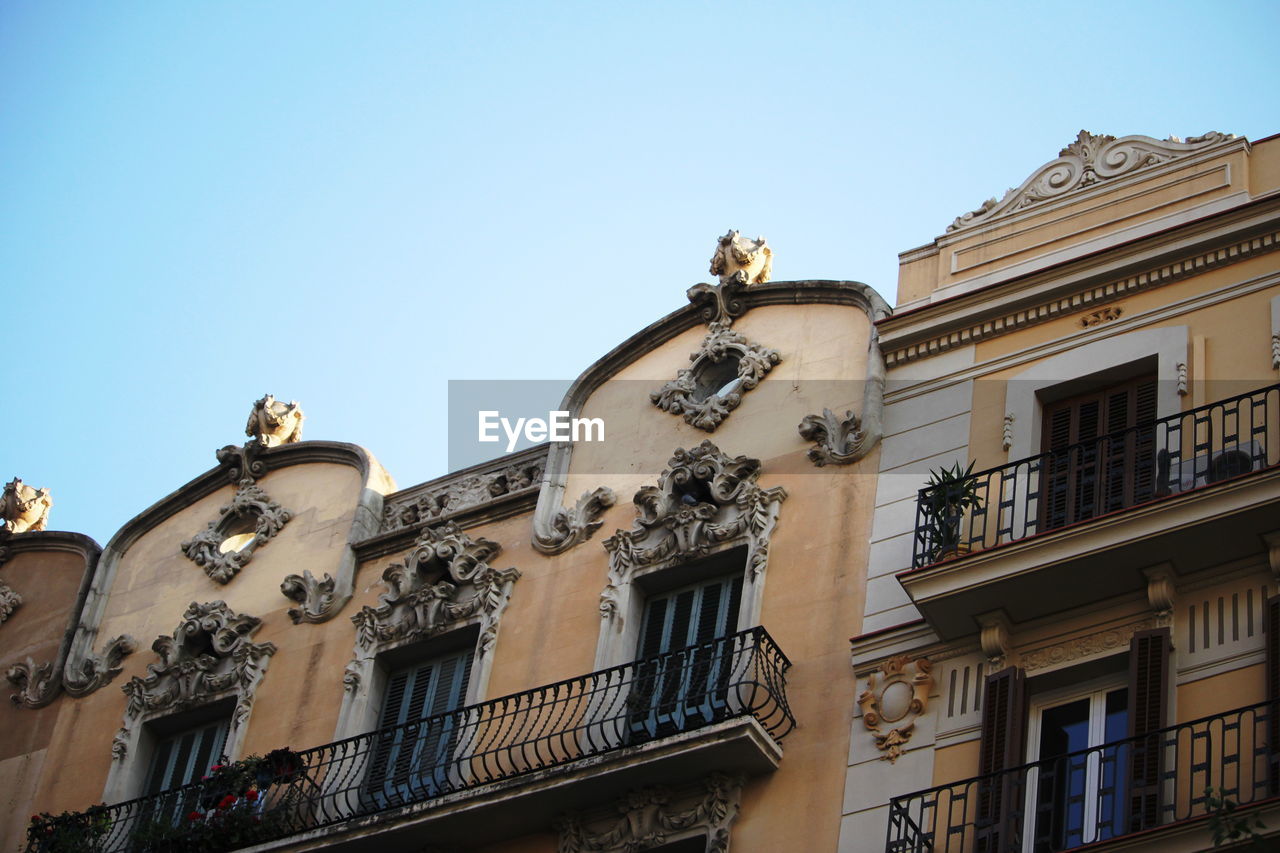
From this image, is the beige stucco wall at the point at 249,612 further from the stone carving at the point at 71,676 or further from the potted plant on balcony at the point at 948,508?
the potted plant on balcony at the point at 948,508

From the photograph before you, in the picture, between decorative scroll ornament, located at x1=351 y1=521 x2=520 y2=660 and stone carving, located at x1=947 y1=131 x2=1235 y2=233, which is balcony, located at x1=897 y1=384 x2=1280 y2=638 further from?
decorative scroll ornament, located at x1=351 y1=521 x2=520 y2=660

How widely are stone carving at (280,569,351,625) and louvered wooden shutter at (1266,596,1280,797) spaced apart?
30.3ft

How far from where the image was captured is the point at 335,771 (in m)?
19.6

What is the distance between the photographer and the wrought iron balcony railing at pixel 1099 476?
55.0 ft

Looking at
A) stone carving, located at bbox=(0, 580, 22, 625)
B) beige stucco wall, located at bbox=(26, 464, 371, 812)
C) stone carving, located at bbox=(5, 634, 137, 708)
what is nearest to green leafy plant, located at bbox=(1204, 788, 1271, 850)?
beige stucco wall, located at bbox=(26, 464, 371, 812)

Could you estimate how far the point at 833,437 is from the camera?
1939 cm

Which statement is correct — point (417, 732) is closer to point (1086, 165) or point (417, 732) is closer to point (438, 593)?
point (438, 593)

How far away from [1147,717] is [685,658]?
424cm

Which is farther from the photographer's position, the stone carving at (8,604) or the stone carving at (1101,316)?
the stone carving at (8,604)

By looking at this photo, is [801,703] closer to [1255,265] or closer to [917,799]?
[917,799]

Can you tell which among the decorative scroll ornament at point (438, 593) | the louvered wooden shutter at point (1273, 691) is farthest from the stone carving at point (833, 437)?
the louvered wooden shutter at point (1273, 691)

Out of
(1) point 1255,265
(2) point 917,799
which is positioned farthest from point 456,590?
(1) point 1255,265

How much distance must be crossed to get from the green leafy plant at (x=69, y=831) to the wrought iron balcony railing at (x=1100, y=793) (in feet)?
26.1

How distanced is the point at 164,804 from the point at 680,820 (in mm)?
5756
